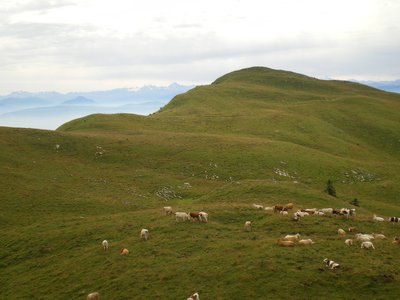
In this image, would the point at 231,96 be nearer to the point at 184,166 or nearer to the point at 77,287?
the point at 184,166

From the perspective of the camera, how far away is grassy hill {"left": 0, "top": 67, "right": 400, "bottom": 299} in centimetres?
2369

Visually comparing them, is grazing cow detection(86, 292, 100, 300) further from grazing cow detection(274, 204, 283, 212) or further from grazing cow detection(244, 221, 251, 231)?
grazing cow detection(274, 204, 283, 212)

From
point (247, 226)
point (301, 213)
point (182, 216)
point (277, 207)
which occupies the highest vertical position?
point (182, 216)

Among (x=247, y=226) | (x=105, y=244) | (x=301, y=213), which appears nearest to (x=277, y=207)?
(x=301, y=213)

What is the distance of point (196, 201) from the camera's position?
46781 mm

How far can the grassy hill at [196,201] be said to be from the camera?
23.7m

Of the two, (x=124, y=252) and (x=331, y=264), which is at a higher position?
(x=124, y=252)

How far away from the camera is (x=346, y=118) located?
107 metres

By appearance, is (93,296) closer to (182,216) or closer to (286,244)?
(182,216)

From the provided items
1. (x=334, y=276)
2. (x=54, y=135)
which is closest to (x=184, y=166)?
(x=54, y=135)

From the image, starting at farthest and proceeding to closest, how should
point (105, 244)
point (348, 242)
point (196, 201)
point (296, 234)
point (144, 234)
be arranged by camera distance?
point (196, 201), point (144, 234), point (105, 244), point (296, 234), point (348, 242)

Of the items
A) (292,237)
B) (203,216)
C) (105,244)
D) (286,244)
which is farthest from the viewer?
(203,216)

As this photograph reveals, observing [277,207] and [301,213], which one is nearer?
[301,213]

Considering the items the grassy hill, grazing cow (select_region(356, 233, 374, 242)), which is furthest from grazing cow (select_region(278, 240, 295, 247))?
grazing cow (select_region(356, 233, 374, 242))
